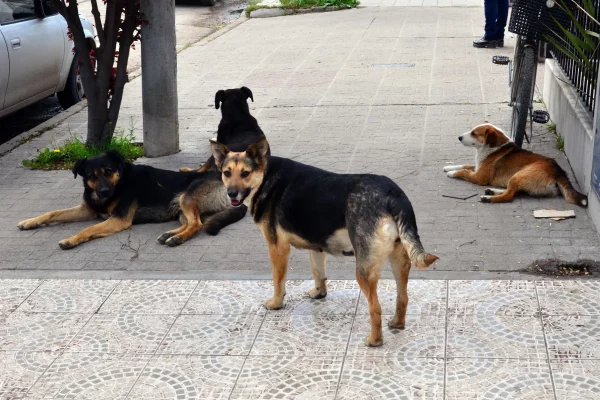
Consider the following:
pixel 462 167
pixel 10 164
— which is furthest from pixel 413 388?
pixel 10 164

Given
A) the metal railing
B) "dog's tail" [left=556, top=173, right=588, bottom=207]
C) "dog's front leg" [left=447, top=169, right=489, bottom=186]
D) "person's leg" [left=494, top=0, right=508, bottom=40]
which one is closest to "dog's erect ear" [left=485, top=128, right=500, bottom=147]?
"dog's front leg" [left=447, top=169, right=489, bottom=186]

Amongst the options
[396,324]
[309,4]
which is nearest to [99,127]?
[396,324]

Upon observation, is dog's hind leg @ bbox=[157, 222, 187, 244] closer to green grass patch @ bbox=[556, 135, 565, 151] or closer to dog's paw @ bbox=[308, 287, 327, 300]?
dog's paw @ bbox=[308, 287, 327, 300]

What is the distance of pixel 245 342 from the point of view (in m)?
5.45

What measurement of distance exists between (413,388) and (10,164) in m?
6.27

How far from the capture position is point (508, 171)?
26.0 ft

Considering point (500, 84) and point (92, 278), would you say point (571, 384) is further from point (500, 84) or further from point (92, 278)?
point (500, 84)

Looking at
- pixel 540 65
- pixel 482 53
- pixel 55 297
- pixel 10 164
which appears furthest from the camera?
pixel 482 53

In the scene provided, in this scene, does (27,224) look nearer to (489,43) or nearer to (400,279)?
(400,279)

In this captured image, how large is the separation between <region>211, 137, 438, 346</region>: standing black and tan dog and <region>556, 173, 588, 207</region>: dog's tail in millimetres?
2646

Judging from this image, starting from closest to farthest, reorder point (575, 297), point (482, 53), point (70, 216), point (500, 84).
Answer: point (575, 297) → point (70, 216) → point (500, 84) → point (482, 53)

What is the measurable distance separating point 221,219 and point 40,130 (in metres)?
4.53

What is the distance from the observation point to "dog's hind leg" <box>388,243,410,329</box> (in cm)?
526

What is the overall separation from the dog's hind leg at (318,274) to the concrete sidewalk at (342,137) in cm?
41
